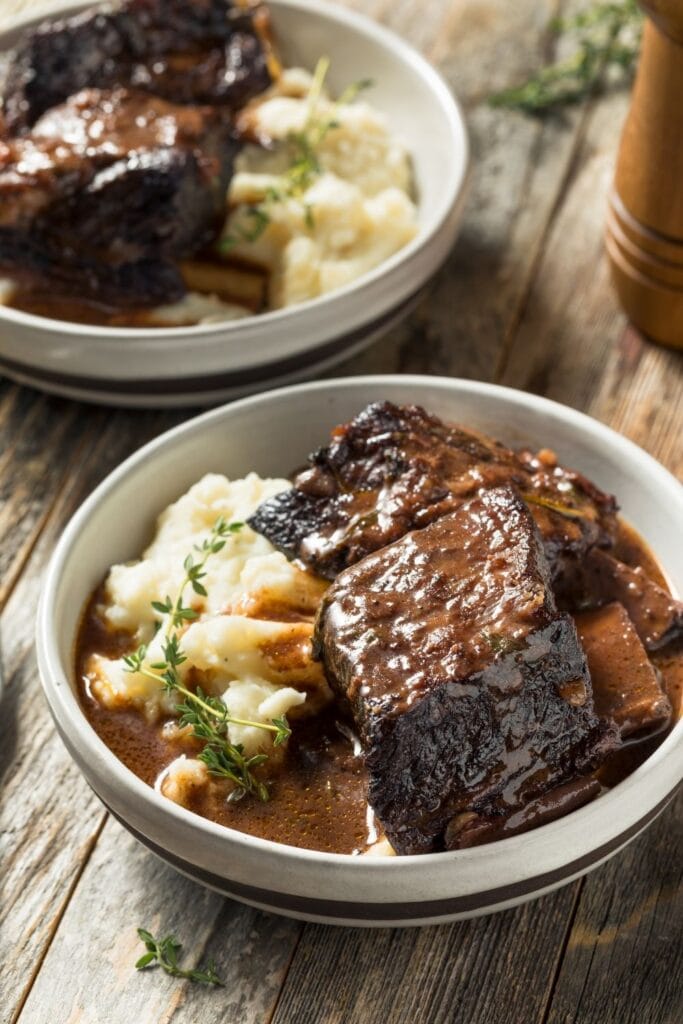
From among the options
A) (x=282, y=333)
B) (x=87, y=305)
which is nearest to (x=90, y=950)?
(x=282, y=333)

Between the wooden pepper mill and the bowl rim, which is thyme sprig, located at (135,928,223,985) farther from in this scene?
the wooden pepper mill

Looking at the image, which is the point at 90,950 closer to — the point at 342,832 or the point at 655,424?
the point at 342,832

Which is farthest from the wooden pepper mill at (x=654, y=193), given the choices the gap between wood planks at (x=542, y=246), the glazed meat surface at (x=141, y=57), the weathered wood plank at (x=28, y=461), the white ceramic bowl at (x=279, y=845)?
the weathered wood plank at (x=28, y=461)

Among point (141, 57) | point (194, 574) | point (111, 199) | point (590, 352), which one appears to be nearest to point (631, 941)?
point (194, 574)

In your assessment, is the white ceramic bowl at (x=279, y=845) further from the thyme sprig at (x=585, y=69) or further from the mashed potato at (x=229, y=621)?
the thyme sprig at (x=585, y=69)

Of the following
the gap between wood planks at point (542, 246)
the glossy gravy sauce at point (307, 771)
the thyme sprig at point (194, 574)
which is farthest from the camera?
the gap between wood planks at point (542, 246)

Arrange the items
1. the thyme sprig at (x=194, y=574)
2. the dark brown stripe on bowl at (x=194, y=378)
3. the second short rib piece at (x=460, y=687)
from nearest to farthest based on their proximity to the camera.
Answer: the second short rib piece at (x=460, y=687), the thyme sprig at (x=194, y=574), the dark brown stripe on bowl at (x=194, y=378)
